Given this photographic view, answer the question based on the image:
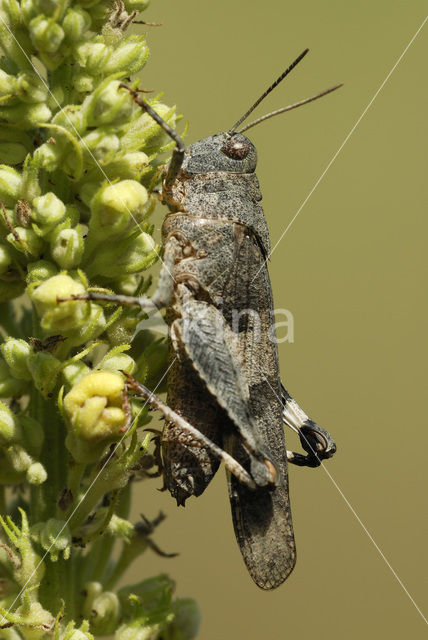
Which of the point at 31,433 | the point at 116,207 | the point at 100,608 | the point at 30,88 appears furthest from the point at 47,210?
the point at 100,608

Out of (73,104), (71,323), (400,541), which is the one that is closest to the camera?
(71,323)

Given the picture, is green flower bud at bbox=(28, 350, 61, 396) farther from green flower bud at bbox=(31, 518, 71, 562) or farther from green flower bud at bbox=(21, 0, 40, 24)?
green flower bud at bbox=(21, 0, 40, 24)

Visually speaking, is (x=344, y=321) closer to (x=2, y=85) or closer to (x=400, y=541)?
(x=400, y=541)

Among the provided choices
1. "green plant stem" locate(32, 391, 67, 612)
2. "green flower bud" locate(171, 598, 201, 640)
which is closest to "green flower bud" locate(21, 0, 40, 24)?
"green plant stem" locate(32, 391, 67, 612)

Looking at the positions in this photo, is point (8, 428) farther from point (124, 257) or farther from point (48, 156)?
point (48, 156)

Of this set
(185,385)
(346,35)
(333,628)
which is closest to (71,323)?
(185,385)

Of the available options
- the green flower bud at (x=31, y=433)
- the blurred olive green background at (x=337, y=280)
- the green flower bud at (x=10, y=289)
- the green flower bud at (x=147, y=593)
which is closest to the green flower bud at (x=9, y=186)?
the green flower bud at (x=10, y=289)
